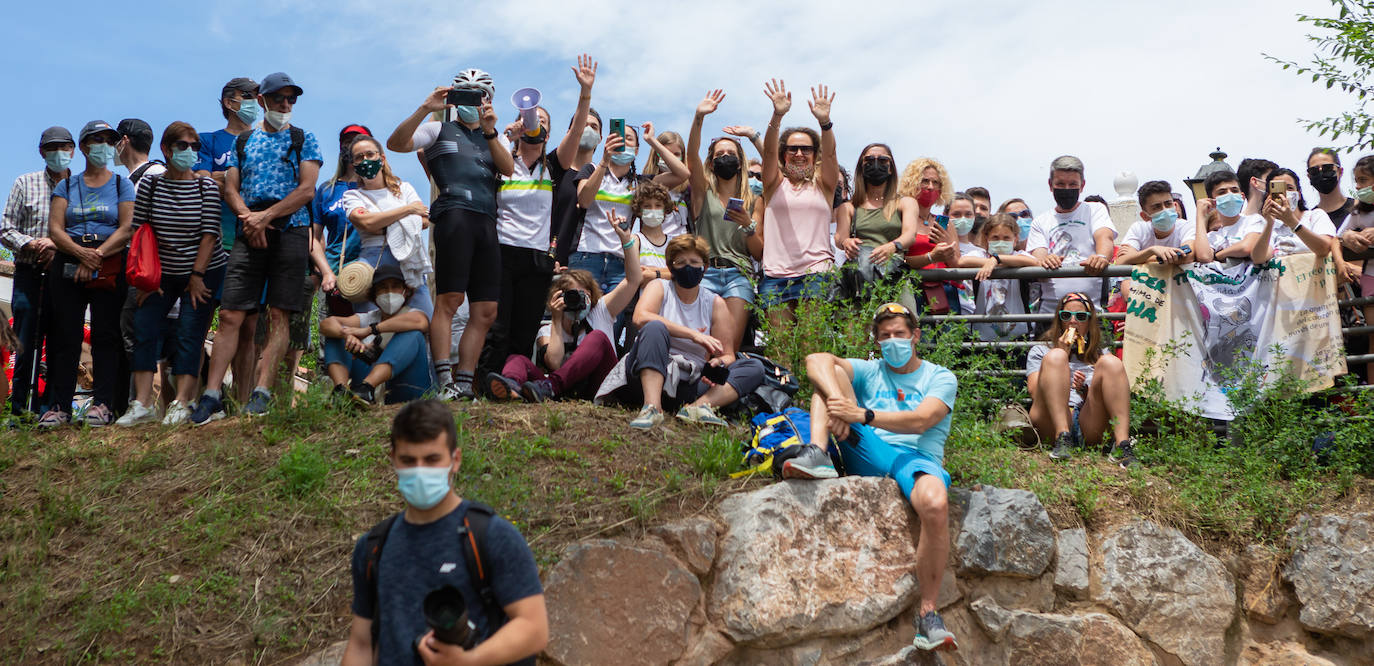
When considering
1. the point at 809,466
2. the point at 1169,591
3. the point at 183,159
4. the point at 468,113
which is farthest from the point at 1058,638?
the point at 183,159

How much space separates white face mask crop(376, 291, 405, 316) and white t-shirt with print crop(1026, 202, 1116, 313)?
4.74 meters

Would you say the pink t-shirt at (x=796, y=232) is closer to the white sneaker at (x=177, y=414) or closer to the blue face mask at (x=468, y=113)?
the blue face mask at (x=468, y=113)

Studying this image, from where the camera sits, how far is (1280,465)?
791cm

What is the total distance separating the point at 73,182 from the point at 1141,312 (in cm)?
739

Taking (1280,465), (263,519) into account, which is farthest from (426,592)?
(1280,465)

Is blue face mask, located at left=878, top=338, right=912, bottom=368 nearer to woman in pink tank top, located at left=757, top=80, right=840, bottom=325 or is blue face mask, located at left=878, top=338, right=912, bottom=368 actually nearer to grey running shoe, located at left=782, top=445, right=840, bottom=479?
grey running shoe, located at left=782, top=445, right=840, bottom=479

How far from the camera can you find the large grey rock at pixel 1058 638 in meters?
6.80

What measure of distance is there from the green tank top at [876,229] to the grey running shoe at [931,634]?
3.30 metres

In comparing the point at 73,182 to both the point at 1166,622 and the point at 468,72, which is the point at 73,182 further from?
the point at 1166,622

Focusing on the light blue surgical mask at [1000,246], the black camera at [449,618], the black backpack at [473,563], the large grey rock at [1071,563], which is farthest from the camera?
the light blue surgical mask at [1000,246]

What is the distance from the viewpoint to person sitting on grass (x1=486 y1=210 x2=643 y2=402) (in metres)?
7.89

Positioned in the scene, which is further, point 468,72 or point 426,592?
point 468,72

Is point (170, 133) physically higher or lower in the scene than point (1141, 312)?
higher

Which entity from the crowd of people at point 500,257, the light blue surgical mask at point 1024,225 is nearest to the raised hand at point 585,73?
the crowd of people at point 500,257
